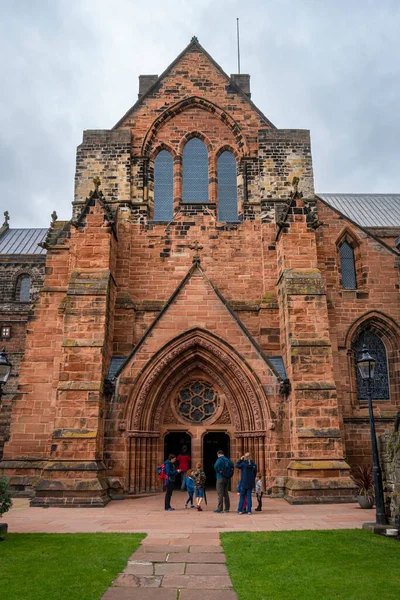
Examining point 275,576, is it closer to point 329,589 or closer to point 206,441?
point 329,589

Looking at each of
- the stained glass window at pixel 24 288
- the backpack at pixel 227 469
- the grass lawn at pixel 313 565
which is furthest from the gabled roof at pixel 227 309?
the stained glass window at pixel 24 288

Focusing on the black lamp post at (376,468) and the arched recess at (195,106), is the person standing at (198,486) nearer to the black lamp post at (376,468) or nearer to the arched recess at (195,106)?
the black lamp post at (376,468)

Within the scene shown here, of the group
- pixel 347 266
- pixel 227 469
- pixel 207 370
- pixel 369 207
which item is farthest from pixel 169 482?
pixel 369 207

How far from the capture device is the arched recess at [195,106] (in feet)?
69.2

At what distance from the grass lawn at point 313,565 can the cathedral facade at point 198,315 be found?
5.33m

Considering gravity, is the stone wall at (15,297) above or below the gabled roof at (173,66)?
below

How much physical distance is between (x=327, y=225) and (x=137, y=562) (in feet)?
53.2

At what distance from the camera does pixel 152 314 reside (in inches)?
737

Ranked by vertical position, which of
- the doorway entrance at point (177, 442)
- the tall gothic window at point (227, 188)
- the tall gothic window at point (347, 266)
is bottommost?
the doorway entrance at point (177, 442)

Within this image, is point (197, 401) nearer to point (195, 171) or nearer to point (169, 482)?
point (169, 482)

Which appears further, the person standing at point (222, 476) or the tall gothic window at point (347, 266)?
the tall gothic window at point (347, 266)

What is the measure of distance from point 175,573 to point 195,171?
55.6 ft

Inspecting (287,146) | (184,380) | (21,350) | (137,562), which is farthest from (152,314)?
(21,350)

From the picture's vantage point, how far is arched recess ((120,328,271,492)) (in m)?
16.1
